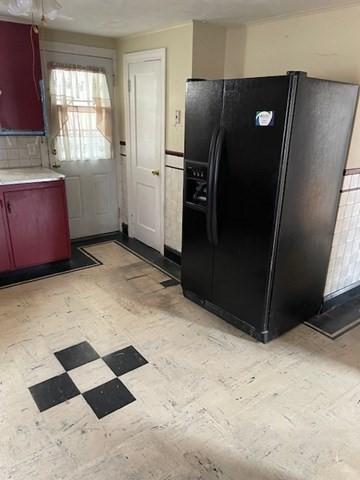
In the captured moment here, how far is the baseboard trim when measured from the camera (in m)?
3.78

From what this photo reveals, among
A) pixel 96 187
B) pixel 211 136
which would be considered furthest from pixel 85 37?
pixel 211 136

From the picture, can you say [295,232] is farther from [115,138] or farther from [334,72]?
[115,138]

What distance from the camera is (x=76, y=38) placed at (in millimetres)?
3719

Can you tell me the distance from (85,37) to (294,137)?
284cm

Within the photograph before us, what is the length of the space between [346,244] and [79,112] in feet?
10.1

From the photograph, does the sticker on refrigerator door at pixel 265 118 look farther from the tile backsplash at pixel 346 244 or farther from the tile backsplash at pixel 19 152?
the tile backsplash at pixel 19 152

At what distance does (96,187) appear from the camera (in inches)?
173

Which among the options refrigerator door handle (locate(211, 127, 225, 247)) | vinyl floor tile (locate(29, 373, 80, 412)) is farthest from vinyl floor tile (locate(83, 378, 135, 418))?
refrigerator door handle (locate(211, 127, 225, 247))

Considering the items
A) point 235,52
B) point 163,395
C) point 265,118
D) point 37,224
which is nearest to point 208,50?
point 235,52

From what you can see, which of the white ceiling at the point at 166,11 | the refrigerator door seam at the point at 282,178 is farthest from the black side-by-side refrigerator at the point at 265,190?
the white ceiling at the point at 166,11

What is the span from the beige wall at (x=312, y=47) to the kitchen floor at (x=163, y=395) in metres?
1.59

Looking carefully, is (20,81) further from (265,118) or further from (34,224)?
(265,118)

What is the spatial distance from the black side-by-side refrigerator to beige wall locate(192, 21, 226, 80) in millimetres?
693

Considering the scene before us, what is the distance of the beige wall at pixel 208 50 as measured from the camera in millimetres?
3057
